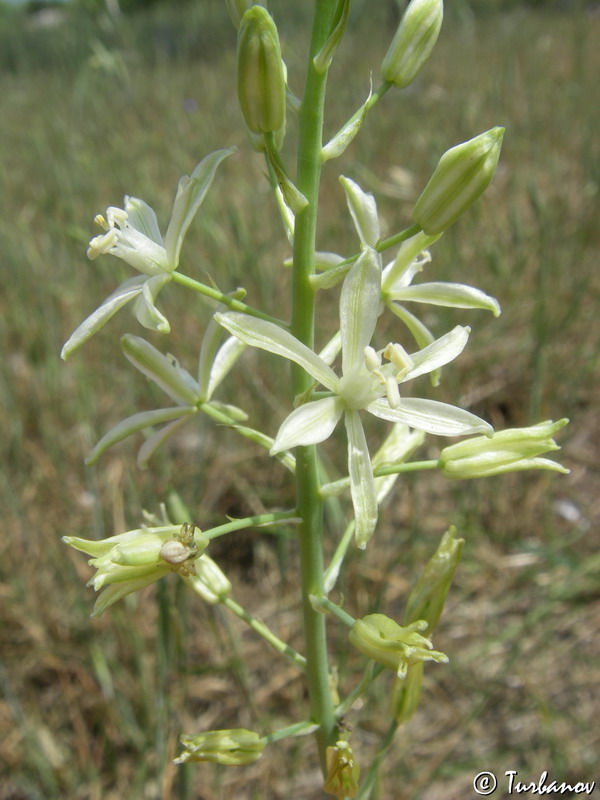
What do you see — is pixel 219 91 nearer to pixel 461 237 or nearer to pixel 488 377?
pixel 461 237

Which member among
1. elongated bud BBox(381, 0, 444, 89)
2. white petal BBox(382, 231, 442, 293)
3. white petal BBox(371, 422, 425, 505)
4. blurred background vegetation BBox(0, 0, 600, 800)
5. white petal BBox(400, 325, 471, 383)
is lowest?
blurred background vegetation BBox(0, 0, 600, 800)

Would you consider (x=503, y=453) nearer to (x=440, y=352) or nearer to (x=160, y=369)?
(x=440, y=352)

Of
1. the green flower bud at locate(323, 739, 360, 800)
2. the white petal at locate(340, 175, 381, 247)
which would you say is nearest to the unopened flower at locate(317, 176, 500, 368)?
the white petal at locate(340, 175, 381, 247)

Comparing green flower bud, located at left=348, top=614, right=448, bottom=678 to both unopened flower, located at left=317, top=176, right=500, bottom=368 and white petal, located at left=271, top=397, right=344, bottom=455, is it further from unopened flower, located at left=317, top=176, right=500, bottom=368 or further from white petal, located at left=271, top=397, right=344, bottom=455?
unopened flower, located at left=317, top=176, right=500, bottom=368

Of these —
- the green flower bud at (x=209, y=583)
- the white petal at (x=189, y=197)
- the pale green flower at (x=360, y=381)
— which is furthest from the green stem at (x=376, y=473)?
the white petal at (x=189, y=197)

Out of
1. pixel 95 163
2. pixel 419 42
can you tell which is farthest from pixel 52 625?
pixel 95 163

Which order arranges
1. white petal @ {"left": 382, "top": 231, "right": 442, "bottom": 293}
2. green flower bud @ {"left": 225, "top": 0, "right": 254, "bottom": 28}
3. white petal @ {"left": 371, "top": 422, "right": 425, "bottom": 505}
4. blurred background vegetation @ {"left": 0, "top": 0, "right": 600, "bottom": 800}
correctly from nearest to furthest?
green flower bud @ {"left": 225, "top": 0, "right": 254, "bottom": 28}
white petal @ {"left": 382, "top": 231, "right": 442, "bottom": 293}
white petal @ {"left": 371, "top": 422, "right": 425, "bottom": 505}
blurred background vegetation @ {"left": 0, "top": 0, "right": 600, "bottom": 800}
